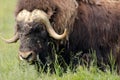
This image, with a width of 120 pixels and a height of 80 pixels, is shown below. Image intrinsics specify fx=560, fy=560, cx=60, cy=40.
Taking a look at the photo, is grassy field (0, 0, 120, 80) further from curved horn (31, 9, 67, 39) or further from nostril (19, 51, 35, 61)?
curved horn (31, 9, 67, 39)

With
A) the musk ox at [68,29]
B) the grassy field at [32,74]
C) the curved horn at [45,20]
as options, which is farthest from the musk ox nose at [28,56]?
the curved horn at [45,20]

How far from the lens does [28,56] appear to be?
5270 millimetres

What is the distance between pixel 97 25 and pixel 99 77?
790 millimetres

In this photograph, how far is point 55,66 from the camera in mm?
5398

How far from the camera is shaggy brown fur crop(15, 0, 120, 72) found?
5.44 meters

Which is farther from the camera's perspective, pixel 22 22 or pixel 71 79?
pixel 22 22

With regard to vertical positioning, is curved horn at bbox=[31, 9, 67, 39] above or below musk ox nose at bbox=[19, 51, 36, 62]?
above

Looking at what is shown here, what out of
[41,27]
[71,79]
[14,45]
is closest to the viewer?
[71,79]

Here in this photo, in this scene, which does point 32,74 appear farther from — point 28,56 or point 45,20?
point 45,20

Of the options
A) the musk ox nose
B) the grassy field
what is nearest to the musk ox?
the musk ox nose

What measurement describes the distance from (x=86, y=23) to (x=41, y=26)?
50 cm

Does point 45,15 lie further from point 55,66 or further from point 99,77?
point 99,77

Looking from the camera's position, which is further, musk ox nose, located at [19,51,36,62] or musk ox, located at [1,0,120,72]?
musk ox, located at [1,0,120,72]

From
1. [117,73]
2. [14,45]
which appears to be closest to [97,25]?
[117,73]
